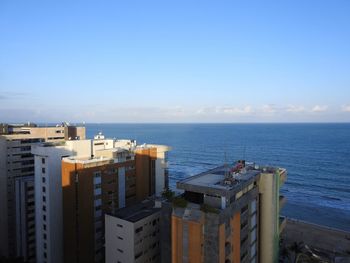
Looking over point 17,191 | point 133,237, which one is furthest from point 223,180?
point 17,191

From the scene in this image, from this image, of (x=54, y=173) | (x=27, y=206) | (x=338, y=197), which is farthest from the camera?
(x=338, y=197)

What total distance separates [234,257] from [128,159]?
30670 millimetres

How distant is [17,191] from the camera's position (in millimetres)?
68625

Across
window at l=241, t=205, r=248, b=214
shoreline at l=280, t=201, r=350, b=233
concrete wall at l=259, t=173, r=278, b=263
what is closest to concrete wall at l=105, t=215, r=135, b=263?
window at l=241, t=205, r=248, b=214

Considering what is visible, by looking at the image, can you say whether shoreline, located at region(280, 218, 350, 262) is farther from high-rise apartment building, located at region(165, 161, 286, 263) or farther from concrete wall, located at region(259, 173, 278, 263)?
high-rise apartment building, located at region(165, 161, 286, 263)

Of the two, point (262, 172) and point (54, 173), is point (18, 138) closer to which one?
point (54, 173)

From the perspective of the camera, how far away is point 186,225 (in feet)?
109

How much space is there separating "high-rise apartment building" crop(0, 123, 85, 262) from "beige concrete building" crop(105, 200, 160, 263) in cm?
3222

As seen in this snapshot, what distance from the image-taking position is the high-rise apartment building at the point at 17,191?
68.8 metres

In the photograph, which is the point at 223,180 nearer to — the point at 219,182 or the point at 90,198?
the point at 219,182

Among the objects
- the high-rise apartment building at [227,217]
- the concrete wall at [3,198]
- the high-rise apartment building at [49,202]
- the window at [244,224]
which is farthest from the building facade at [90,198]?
the concrete wall at [3,198]

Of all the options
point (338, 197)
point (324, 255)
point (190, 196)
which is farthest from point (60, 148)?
point (338, 197)

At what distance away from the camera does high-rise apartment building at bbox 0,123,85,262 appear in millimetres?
68812

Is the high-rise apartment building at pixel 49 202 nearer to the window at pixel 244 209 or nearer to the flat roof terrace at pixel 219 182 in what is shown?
the flat roof terrace at pixel 219 182
